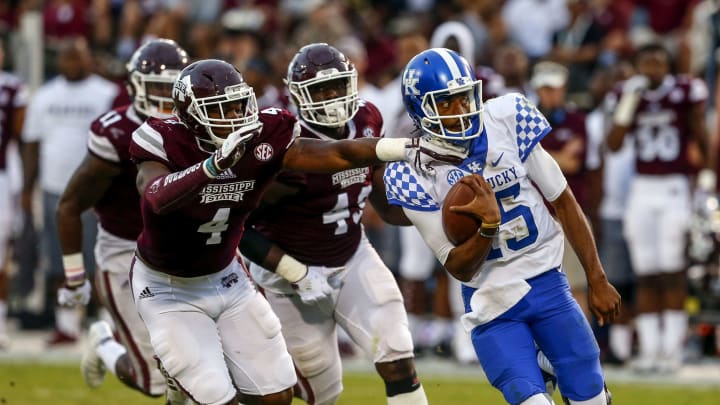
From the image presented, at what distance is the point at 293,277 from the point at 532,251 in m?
1.22

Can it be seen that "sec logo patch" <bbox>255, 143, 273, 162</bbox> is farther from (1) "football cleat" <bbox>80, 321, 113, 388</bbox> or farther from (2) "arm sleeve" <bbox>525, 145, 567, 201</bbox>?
(1) "football cleat" <bbox>80, 321, 113, 388</bbox>

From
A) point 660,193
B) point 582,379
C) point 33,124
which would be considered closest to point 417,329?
point 660,193

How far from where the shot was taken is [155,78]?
609 centimetres

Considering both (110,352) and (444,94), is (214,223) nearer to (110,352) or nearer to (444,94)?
(444,94)

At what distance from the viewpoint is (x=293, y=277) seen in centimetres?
564

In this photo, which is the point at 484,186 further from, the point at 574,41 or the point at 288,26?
the point at 288,26

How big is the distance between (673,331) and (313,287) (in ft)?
12.2

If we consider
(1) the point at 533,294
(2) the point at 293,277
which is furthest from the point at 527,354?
(2) the point at 293,277

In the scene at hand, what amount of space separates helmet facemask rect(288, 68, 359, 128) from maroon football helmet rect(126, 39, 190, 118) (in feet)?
2.42

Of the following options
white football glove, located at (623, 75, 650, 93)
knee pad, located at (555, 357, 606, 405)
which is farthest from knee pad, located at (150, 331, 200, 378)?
white football glove, located at (623, 75, 650, 93)

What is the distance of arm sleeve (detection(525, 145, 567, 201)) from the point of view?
4.80 meters

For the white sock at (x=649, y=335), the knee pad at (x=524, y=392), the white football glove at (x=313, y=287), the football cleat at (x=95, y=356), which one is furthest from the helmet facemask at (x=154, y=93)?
the white sock at (x=649, y=335)

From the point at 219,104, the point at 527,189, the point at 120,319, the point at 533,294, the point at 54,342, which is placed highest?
the point at 219,104

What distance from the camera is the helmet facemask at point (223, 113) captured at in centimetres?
485
